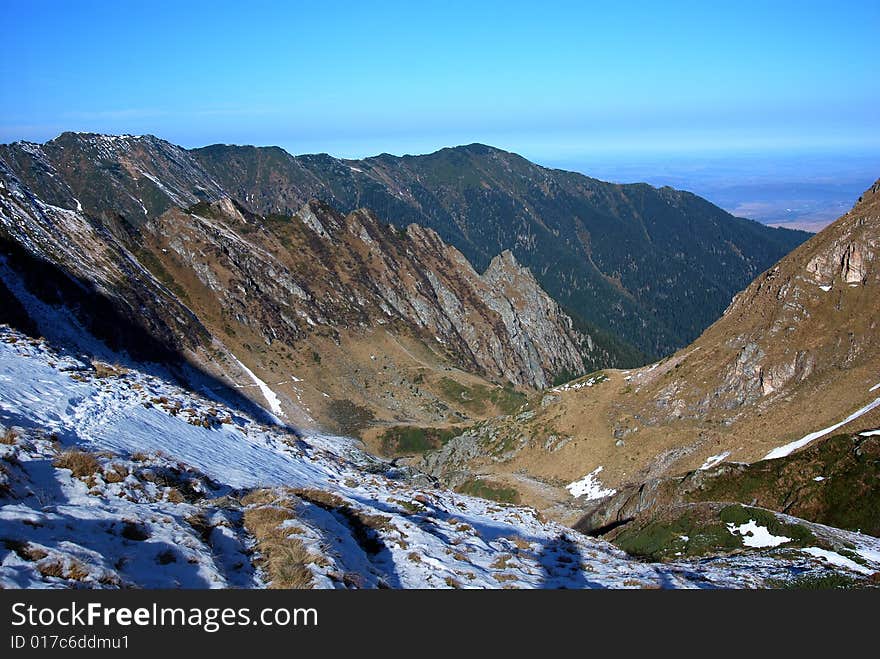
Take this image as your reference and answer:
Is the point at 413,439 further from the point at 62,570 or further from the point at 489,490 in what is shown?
the point at 62,570

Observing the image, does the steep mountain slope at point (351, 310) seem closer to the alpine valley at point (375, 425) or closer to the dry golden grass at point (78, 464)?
the alpine valley at point (375, 425)

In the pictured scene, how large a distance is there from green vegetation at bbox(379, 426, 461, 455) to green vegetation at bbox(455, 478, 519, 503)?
107 feet

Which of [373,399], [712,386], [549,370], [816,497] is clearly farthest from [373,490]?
[549,370]

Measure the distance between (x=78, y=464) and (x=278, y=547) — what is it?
→ 22.1 ft

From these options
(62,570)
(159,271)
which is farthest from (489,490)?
(159,271)

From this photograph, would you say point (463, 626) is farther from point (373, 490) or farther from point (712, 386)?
point (712, 386)

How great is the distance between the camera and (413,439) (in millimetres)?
98125

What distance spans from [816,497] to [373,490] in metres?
20.5

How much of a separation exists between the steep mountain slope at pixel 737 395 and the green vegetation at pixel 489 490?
1178 millimetres

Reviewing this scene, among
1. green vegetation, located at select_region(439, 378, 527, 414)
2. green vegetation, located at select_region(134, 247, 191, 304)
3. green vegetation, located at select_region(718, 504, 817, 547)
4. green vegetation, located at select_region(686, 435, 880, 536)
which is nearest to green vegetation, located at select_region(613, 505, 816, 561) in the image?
green vegetation, located at select_region(718, 504, 817, 547)

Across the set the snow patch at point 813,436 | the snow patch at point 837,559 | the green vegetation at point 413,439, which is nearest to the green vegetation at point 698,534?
the snow patch at point 837,559

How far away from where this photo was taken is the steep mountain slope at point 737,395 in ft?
159

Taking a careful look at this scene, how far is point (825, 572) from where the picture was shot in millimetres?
17172

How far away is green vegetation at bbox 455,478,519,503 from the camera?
2270 inches
